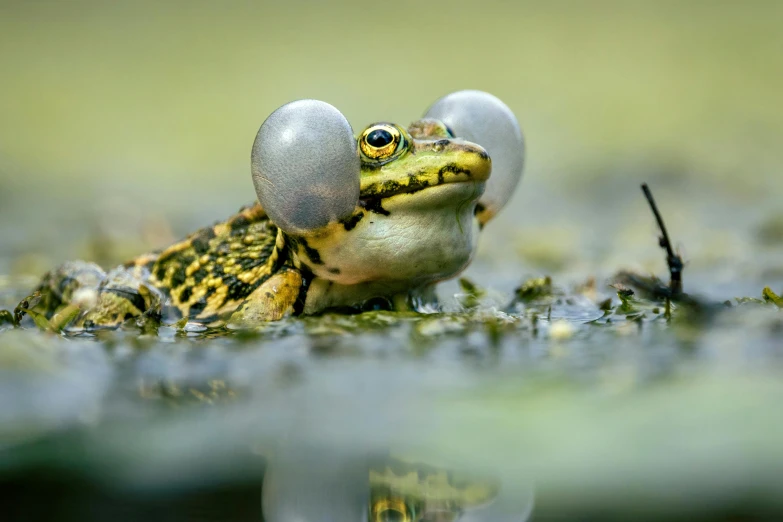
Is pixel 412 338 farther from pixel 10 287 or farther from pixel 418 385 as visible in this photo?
pixel 10 287

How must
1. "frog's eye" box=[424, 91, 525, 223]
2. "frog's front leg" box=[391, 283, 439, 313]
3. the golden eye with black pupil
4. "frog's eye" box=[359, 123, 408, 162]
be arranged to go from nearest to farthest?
the golden eye with black pupil
"frog's eye" box=[359, 123, 408, 162]
"frog's front leg" box=[391, 283, 439, 313]
"frog's eye" box=[424, 91, 525, 223]

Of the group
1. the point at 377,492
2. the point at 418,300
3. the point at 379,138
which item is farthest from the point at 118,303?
the point at 377,492

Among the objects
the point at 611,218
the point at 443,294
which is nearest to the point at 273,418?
the point at 443,294

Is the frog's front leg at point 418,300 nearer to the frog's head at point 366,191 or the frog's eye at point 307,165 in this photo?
the frog's head at point 366,191

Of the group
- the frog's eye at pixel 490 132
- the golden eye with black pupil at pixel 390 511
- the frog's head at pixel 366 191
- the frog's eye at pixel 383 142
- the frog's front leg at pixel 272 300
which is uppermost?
the frog's eye at pixel 490 132

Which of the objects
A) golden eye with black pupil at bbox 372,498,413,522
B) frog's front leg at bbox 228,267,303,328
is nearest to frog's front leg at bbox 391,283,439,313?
frog's front leg at bbox 228,267,303,328

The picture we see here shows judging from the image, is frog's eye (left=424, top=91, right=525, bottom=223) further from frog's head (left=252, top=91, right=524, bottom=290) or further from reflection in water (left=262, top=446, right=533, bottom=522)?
reflection in water (left=262, top=446, right=533, bottom=522)

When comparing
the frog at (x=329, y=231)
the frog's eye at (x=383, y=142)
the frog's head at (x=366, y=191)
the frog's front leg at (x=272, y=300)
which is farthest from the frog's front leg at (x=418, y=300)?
the frog's eye at (x=383, y=142)

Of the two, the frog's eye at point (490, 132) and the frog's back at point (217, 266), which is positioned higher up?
the frog's eye at point (490, 132)
